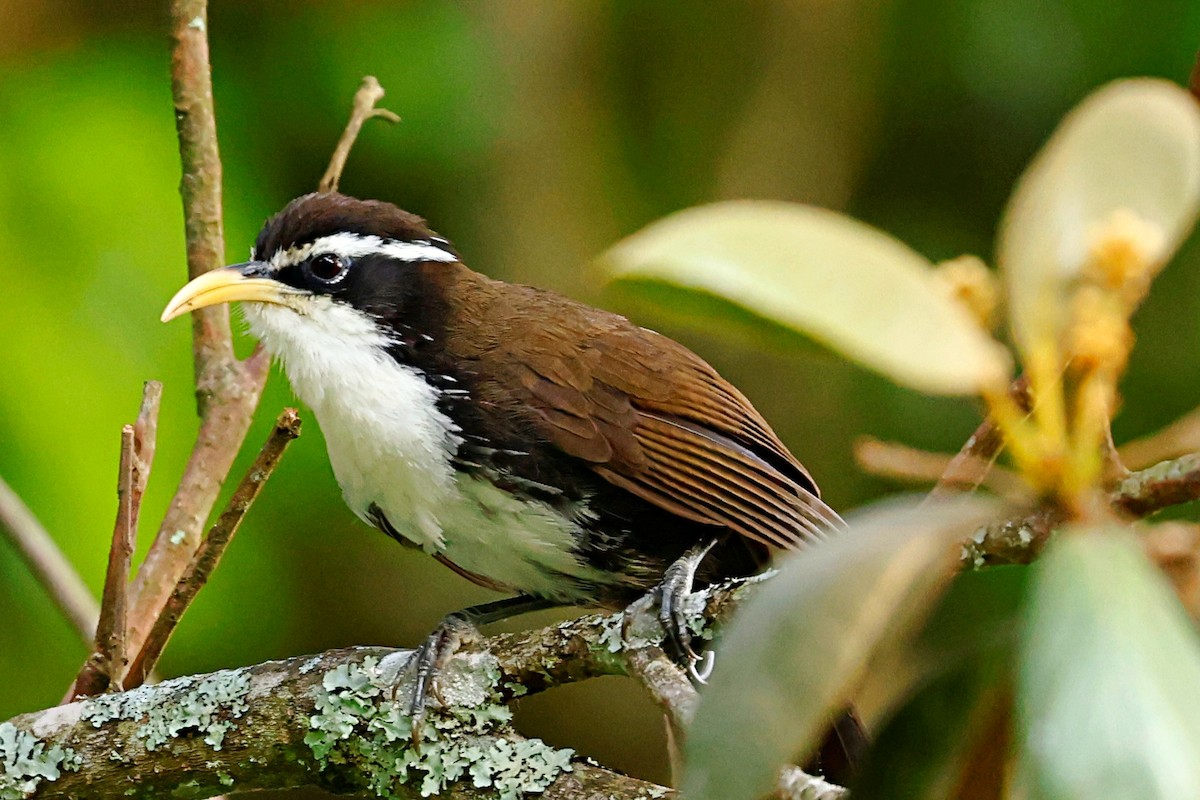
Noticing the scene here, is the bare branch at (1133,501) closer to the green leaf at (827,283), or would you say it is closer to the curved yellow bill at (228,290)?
the green leaf at (827,283)

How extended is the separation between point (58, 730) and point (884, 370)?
1977mm

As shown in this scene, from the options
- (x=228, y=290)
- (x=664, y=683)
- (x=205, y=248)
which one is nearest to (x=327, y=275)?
(x=228, y=290)

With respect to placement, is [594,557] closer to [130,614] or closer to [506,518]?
[506,518]

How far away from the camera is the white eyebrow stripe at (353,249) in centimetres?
292

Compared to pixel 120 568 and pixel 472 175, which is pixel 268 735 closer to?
pixel 120 568

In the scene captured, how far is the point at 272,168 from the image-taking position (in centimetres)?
497

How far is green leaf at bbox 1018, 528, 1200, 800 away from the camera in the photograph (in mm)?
873

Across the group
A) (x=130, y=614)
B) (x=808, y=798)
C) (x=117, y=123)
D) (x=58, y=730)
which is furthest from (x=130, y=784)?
(x=117, y=123)

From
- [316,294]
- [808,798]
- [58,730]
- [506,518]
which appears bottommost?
[808,798]

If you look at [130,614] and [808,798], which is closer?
[808,798]

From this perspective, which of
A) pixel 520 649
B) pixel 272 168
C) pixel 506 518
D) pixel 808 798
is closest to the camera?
pixel 808 798

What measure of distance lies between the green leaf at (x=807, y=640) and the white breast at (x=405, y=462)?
1651mm

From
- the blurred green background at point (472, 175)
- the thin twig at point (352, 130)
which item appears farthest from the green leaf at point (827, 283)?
the blurred green background at point (472, 175)

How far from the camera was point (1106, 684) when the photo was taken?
89cm
